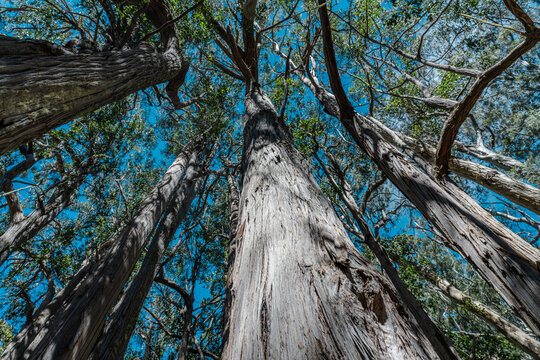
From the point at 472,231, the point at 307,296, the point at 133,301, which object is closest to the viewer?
the point at 307,296

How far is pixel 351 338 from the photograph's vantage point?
1.77ft

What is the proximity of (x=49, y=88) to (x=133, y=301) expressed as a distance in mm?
3136

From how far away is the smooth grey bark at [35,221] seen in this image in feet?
15.7

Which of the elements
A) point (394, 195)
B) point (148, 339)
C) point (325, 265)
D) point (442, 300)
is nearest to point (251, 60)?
point (325, 265)

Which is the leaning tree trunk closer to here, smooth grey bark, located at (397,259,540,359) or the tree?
the tree

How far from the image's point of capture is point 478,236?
165 cm

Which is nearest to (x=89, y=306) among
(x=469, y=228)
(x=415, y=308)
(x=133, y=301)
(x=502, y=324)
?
(x=133, y=301)

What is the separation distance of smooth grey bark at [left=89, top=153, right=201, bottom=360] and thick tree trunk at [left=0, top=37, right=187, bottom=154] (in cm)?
268

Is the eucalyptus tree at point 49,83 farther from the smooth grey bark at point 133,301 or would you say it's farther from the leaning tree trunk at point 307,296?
the smooth grey bark at point 133,301

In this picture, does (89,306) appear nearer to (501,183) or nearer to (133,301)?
(133,301)

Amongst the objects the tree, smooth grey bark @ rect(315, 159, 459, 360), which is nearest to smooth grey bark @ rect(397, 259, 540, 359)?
the tree

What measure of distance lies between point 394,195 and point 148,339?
9228 mm

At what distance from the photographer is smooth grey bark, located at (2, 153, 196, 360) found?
2.10 meters

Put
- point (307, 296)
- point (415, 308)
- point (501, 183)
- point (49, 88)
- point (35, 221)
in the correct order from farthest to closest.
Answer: point (35, 221) < point (501, 183) < point (415, 308) < point (49, 88) < point (307, 296)
